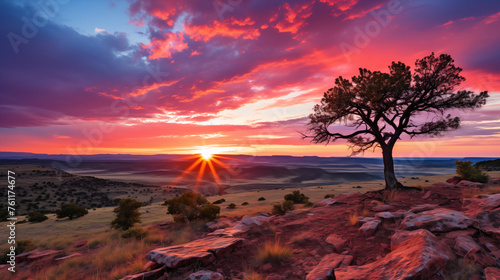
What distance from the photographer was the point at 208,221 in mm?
13883

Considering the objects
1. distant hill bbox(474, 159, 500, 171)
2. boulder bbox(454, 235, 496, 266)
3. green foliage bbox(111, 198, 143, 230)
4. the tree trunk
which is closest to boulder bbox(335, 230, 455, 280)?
boulder bbox(454, 235, 496, 266)

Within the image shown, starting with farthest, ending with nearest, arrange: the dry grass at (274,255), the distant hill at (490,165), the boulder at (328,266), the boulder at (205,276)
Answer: the distant hill at (490,165), the dry grass at (274,255), the boulder at (205,276), the boulder at (328,266)

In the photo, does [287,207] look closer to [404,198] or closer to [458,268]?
[404,198]

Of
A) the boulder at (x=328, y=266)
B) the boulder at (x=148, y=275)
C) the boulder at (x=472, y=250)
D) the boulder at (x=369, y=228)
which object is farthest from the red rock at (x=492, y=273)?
the boulder at (x=148, y=275)

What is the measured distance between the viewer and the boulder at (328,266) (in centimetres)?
504

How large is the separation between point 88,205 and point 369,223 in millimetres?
51009

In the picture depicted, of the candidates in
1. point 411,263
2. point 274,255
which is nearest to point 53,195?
point 274,255

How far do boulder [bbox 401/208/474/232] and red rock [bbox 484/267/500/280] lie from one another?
205 cm

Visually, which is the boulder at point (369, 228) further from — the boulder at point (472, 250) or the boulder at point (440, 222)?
the boulder at point (472, 250)

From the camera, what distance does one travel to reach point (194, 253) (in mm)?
6684

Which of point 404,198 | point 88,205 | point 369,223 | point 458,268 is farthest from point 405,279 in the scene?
point 88,205

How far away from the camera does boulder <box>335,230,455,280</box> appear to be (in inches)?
163

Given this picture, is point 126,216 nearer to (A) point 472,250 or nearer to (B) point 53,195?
(A) point 472,250

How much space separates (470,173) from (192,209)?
919 inches
